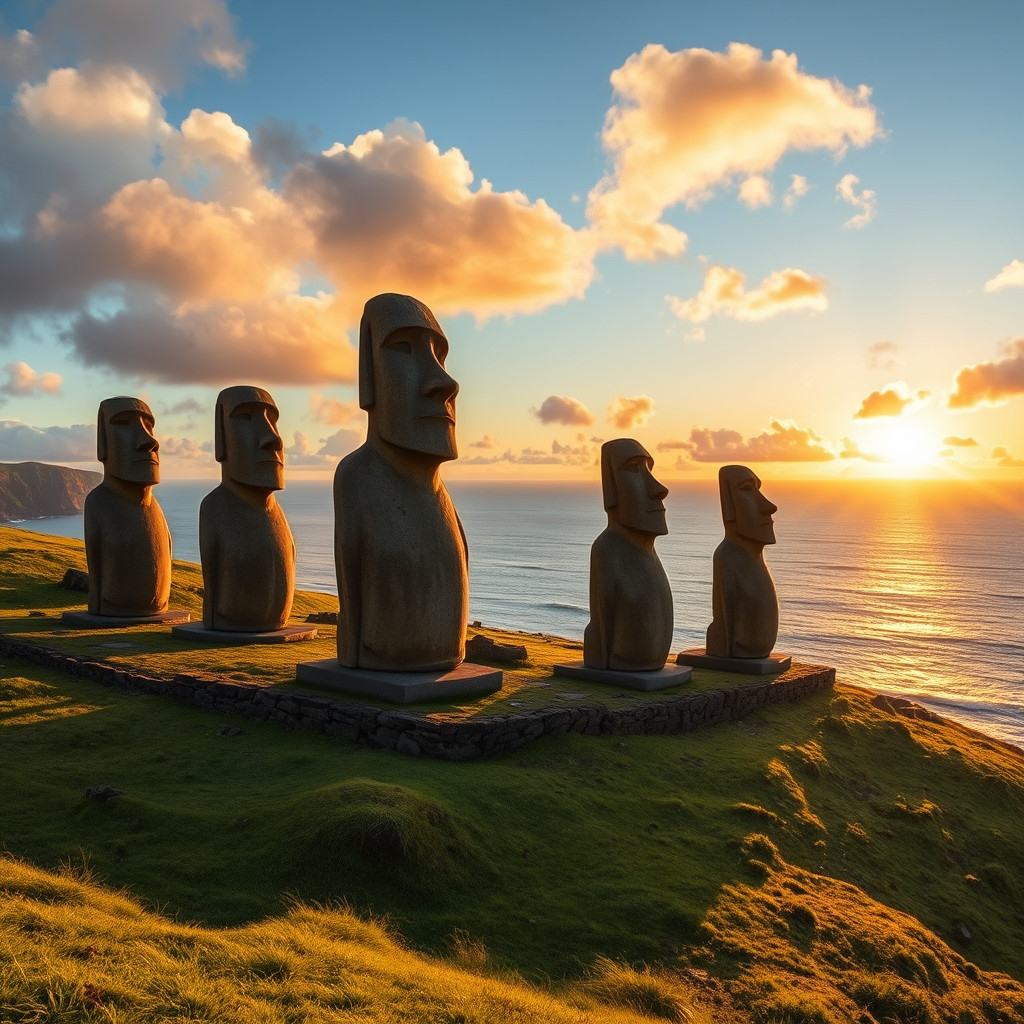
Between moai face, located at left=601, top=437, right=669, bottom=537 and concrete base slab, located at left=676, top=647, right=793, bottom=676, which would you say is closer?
moai face, located at left=601, top=437, right=669, bottom=537

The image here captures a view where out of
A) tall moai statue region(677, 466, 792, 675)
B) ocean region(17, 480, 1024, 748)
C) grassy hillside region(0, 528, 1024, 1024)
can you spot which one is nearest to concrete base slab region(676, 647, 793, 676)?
tall moai statue region(677, 466, 792, 675)

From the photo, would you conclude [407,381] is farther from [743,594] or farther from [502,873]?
[743,594]

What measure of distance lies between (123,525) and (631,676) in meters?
10.3

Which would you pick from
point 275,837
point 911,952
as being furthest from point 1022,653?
point 275,837

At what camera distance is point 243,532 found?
48.8 feet

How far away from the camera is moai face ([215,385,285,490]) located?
49.0ft

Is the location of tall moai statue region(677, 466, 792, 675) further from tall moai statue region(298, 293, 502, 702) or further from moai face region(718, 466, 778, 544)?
tall moai statue region(298, 293, 502, 702)

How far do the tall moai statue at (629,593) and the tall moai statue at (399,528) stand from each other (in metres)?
3.02

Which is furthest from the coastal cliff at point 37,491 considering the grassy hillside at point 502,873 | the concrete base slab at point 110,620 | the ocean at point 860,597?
the grassy hillside at point 502,873

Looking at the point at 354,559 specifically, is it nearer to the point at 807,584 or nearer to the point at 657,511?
the point at 657,511

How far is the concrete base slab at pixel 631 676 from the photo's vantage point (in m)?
13.0

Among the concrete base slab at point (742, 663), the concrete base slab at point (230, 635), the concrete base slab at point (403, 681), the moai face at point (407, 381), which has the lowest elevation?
the concrete base slab at point (742, 663)

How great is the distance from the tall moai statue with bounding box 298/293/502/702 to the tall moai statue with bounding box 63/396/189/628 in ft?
23.7

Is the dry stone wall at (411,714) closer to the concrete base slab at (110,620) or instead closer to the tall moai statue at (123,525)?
the concrete base slab at (110,620)
